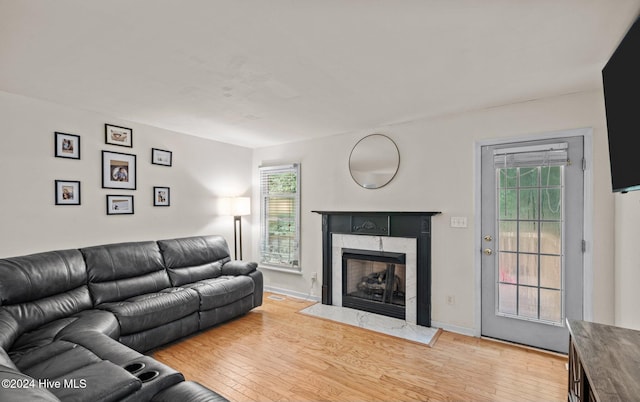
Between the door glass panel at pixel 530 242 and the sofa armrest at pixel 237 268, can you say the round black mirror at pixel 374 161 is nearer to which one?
the door glass panel at pixel 530 242

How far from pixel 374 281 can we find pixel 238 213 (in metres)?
2.27

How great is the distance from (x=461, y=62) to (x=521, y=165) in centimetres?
147

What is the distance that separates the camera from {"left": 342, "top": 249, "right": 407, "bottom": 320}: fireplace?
12.7ft

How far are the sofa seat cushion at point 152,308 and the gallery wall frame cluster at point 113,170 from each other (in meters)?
1.21

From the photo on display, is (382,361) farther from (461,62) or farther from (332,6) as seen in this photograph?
(332,6)

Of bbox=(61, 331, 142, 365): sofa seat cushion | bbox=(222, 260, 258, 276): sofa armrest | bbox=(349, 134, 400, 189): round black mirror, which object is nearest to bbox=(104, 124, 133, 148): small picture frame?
bbox=(222, 260, 258, 276): sofa armrest

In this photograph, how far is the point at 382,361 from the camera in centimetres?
277

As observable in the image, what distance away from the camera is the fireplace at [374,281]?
3.86m

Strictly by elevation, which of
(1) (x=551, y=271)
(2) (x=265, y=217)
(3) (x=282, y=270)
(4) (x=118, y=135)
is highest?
(4) (x=118, y=135)

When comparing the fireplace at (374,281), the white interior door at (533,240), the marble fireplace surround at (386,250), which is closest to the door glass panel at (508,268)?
the white interior door at (533,240)

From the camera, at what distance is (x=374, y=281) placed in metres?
4.16

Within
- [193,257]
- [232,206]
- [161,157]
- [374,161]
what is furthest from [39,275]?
[374,161]

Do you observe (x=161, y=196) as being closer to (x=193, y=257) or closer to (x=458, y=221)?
(x=193, y=257)

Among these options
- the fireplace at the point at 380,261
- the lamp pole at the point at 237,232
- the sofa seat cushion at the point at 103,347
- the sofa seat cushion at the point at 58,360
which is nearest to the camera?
the sofa seat cushion at the point at 58,360
